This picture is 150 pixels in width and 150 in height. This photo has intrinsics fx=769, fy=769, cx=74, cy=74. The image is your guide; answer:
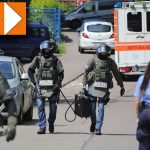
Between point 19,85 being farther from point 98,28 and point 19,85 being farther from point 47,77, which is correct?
point 98,28

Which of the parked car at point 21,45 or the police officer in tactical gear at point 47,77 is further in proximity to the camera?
the parked car at point 21,45

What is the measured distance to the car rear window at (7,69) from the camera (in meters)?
16.1

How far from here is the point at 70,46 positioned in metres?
42.0

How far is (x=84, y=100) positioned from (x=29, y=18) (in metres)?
27.8

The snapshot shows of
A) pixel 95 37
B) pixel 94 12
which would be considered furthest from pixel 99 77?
pixel 94 12

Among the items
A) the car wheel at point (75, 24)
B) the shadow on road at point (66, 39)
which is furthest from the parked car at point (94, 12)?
the shadow on road at point (66, 39)

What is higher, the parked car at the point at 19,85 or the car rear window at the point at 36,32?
the car rear window at the point at 36,32

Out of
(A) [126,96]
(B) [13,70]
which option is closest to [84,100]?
(B) [13,70]

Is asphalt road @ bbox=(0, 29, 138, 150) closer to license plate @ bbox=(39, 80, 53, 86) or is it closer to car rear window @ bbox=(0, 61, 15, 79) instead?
license plate @ bbox=(39, 80, 53, 86)

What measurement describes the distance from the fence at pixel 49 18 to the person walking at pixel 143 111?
33293 millimetres

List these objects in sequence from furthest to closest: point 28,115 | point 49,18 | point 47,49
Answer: point 49,18 → point 28,115 → point 47,49

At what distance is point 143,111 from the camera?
7777 millimetres

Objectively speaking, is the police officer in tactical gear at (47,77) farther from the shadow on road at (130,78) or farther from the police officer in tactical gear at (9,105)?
the shadow on road at (130,78)

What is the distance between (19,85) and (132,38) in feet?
41.0
